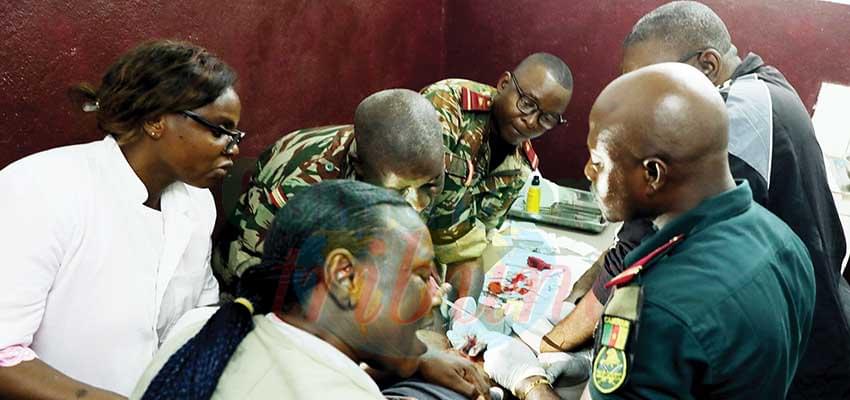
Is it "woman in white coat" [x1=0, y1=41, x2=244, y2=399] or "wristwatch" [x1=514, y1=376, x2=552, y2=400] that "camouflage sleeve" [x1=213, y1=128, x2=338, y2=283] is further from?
"wristwatch" [x1=514, y1=376, x2=552, y2=400]

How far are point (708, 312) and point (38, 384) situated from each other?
4.63 feet

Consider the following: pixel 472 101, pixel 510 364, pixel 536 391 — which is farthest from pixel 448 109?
pixel 536 391

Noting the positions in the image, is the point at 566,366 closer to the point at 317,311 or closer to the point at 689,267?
the point at 689,267

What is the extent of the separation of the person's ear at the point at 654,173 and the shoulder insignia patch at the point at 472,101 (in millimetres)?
1442

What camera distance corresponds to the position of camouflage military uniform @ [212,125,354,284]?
6.40ft

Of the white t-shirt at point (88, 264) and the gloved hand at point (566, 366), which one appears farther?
the gloved hand at point (566, 366)

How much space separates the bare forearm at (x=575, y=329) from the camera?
2.10 m

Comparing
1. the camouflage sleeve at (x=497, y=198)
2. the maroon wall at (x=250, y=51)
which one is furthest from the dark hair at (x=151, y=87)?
the camouflage sleeve at (x=497, y=198)

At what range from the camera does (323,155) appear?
6.63 feet

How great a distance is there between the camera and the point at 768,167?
1852mm

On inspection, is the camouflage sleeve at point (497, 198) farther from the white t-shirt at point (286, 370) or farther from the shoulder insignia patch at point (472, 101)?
the white t-shirt at point (286, 370)

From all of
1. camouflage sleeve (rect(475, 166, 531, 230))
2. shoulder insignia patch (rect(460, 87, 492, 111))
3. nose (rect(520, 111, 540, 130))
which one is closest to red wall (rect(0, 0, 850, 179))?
shoulder insignia patch (rect(460, 87, 492, 111))

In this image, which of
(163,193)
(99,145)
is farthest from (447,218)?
(99,145)

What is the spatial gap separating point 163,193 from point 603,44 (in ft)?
9.24
